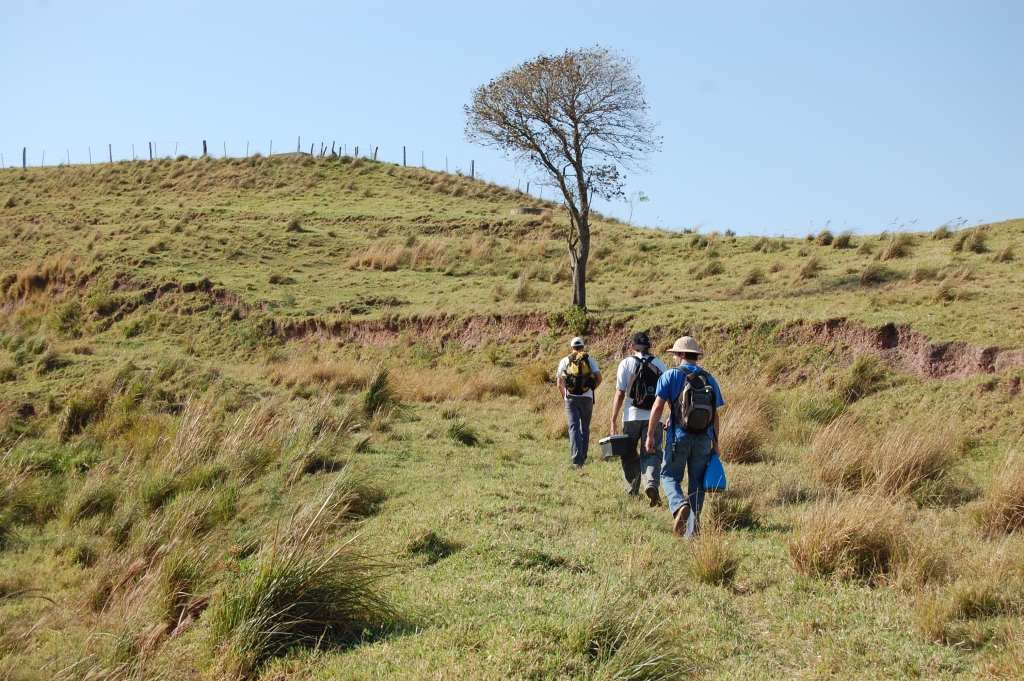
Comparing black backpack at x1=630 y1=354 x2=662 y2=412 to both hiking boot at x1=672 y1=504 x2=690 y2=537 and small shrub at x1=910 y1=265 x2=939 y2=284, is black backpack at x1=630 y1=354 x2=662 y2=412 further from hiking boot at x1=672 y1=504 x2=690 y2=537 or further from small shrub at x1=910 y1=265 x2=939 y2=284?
small shrub at x1=910 y1=265 x2=939 y2=284

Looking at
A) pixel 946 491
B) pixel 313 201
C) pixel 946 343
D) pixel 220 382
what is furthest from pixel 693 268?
pixel 313 201

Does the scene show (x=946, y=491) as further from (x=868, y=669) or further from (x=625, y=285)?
(x=625, y=285)

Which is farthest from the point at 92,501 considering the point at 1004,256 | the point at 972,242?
the point at 972,242

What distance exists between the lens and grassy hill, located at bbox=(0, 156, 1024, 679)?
5246mm

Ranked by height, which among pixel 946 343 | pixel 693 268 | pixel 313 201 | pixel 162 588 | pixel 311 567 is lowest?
pixel 162 588

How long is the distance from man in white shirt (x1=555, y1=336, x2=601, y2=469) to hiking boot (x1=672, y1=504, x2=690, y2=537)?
11.6 ft

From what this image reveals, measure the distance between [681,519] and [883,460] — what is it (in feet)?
10.2

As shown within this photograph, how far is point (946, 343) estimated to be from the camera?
14.4m

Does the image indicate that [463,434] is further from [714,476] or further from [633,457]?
[714,476]

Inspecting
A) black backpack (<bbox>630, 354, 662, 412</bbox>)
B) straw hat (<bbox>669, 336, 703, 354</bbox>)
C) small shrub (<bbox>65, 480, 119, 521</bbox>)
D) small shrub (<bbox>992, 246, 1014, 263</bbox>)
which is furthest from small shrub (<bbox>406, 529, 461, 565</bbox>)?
small shrub (<bbox>992, 246, 1014, 263</bbox>)

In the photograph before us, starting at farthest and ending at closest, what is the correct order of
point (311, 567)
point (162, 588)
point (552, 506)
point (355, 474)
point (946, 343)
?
1. point (946, 343)
2. point (355, 474)
3. point (552, 506)
4. point (162, 588)
5. point (311, 567)

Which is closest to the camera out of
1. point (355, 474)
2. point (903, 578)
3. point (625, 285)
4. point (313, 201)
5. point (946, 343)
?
point (903, 578)

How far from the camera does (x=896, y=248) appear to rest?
75.7ft

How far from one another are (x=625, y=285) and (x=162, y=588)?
20.8 metres
